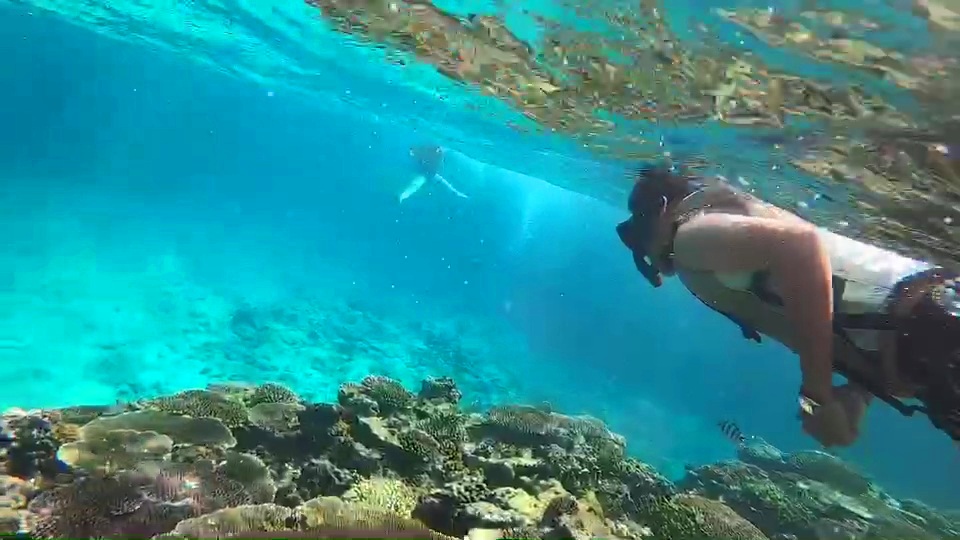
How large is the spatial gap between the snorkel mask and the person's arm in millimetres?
1085

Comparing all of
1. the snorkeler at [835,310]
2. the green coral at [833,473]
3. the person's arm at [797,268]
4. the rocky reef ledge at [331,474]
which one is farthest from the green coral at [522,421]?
the green coral at [833,473]

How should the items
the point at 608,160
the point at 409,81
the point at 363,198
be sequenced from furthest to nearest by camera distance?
the point at 363,198
the point at 409,81
the point at 608,160

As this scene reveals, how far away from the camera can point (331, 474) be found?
650 cm

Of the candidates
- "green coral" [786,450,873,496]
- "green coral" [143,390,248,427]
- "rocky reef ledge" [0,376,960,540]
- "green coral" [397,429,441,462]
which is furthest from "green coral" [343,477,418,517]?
"green coral" [786,450,873,496]

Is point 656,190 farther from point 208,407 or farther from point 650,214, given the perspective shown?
point 208,407

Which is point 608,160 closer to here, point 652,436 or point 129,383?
point 129,383

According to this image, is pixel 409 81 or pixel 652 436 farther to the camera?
pixel 652 436

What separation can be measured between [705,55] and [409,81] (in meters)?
12.2

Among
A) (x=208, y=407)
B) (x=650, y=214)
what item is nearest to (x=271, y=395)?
(x=208, y=407)

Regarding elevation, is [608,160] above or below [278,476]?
above

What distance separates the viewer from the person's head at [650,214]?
5547 millimetres

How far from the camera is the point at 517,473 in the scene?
282 inches

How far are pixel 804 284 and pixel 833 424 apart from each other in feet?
3.29

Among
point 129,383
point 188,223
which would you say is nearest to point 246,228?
point 188,223
